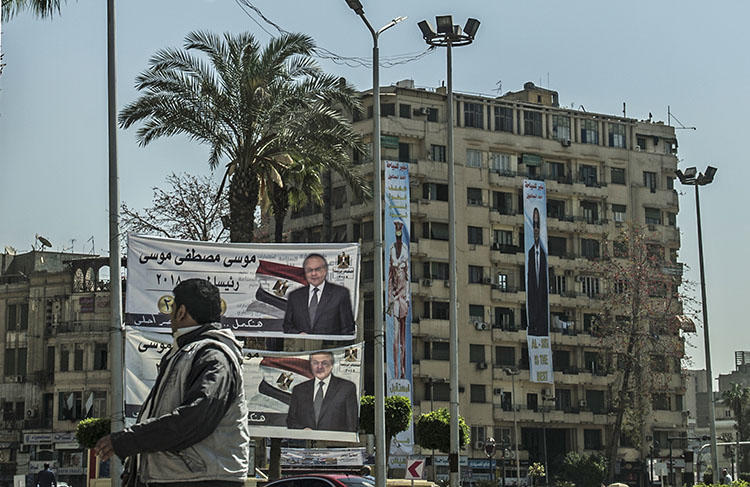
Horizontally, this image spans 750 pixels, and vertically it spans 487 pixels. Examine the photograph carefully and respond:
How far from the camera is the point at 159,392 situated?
640 centimetres

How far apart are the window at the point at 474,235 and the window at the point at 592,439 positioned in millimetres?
13594

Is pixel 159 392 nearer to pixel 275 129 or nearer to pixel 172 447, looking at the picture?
pixel 172 447

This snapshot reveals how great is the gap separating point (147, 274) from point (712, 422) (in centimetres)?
3038

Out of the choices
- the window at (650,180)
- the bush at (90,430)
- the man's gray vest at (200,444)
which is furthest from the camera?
the window at (650,180)

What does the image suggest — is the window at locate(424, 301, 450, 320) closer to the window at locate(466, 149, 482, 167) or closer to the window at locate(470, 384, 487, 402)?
the window at locate(470, 384, 487, 402)

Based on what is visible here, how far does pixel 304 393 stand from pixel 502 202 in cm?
6115

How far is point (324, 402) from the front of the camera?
21219 millimetres

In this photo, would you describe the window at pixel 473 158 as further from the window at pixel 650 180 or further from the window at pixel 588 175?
the window at pixel 650 180

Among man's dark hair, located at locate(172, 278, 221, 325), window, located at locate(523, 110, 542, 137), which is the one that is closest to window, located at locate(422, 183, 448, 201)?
window, located at locate(523, 110, 542, 137)

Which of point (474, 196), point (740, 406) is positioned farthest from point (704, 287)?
point (740, 406)

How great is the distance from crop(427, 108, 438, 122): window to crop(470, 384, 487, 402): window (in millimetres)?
16165

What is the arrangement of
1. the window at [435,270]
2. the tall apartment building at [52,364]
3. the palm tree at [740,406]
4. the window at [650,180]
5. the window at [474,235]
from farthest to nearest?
1. the palm tree at [740,406]
2. the window at [650,180]
3. the window at [474,235]
4. the window at [435,270]
5. the tall apartment building at [52,364]

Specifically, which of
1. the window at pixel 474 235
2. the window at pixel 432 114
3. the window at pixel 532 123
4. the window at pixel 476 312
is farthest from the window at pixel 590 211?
the window at pixel 432 114

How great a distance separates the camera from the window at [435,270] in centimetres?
7675
